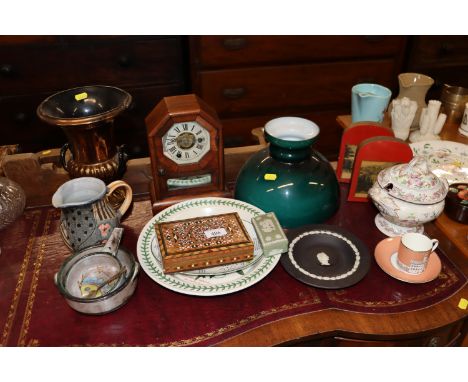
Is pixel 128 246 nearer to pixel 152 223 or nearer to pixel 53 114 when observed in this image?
pixel 152 223

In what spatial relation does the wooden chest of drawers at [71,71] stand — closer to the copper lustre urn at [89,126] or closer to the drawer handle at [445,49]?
the copper lustre urn at [89,126]

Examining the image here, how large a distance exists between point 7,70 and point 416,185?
1.66 metres

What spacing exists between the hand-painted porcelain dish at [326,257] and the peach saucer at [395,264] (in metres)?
0.04

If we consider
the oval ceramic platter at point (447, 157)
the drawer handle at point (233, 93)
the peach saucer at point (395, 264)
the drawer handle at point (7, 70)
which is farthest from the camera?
the drawer handle at point (233, 93)

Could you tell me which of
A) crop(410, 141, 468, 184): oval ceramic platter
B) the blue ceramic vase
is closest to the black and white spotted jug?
the blue ceramic vase

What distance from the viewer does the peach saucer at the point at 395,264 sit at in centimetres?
94

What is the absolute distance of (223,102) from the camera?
2.14 m

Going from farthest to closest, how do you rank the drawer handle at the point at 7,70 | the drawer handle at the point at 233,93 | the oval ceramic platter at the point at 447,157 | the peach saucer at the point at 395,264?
the drawer handle at the point at 233,93, the drawer handle at the point at 7,70, the oval ceramic platter at the point at 447,157, the peach saucer at the point at 395,264

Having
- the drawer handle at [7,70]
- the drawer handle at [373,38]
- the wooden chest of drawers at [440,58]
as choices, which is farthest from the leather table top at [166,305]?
the wooden chest of drawers at [440,58]

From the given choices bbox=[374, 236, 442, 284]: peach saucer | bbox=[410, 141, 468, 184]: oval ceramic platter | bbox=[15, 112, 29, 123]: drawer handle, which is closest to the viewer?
bbox=[374, 236, 442, 284]: peach saucer

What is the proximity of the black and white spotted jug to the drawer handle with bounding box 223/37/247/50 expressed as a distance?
46.4 inches

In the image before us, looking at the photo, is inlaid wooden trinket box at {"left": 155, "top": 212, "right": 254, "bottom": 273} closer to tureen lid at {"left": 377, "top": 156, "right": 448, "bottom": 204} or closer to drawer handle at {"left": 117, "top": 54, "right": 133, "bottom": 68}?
tureen lid at {"left": 377, "top": 156, "right": 448, "bottom": 204}

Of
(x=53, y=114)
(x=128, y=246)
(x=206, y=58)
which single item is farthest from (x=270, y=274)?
(x=206, y=58)

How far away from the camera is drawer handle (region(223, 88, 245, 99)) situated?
6.92 feet
